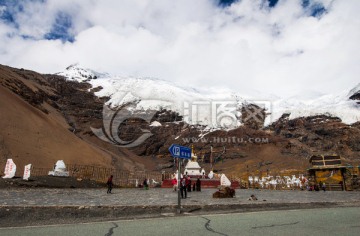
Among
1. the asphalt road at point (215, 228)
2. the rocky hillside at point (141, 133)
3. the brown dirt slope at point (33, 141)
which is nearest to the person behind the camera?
the asphalt road at point (215, 228)

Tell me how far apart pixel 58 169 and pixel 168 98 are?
105 m

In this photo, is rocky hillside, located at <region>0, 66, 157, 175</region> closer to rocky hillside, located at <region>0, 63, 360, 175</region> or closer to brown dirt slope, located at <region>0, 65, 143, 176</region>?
brown dirt slope, located at <region>0, 65, 143, 176</region>

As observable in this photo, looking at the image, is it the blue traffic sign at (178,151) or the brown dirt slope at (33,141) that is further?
the brown dirt slope at (33,141)

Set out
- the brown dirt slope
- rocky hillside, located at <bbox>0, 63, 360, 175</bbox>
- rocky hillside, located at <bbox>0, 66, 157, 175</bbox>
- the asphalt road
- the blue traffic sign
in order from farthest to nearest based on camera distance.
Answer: rocky hillside, located at <bbox>0, 63, 360, 175</bbox>
rocky hillside, located at <bbox>0, 66, 157, 175</bbox>
the brown dirt slope
the blue traffic sign
the asphalt road

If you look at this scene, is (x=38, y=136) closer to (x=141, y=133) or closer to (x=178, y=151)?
(x=178, y=151)

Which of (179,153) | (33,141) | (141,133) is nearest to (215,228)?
(179,153)

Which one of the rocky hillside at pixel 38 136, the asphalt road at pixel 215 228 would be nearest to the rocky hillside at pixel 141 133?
the rocky hillside at pixel 38 136

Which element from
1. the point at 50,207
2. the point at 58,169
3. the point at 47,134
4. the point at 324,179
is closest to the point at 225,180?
the point at 324,179

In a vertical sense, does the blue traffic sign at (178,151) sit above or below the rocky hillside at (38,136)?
below

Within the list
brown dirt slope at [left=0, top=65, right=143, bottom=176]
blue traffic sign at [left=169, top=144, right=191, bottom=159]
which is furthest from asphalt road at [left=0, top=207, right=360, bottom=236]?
brown dirt slope at [left=0, top=65, right=143, bottom=176]

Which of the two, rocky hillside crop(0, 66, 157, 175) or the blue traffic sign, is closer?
the blue traffic sign

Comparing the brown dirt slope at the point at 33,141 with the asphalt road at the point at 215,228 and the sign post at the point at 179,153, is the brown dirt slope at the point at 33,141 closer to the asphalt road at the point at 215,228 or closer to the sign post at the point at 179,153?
the sign post at the point at 179,153

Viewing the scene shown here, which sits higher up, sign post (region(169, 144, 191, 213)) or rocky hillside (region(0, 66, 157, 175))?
rocky hillside (region(0, 66, 157, 175))

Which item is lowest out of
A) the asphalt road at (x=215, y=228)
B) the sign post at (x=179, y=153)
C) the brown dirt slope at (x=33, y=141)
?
the asphalt road at (x=215, y=228)
